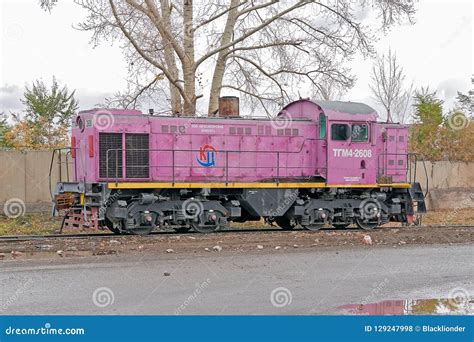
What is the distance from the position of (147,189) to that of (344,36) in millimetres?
11151

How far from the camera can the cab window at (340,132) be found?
1864cm

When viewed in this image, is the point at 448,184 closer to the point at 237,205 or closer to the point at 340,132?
the point at 340,132

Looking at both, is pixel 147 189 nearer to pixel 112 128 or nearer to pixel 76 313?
pixel 112 128

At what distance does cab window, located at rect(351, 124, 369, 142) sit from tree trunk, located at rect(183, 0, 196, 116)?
6.93 meters

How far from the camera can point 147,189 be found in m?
17.0

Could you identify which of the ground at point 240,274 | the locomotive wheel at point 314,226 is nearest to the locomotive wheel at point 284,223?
the locomotive wheel at point 314,226

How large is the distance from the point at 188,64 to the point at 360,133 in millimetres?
7532

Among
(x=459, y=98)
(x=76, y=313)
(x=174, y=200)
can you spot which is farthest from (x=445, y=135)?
(x=76, y=313)

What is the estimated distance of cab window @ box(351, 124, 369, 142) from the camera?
1894cm

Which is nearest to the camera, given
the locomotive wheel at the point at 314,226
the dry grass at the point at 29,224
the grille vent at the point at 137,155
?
the grille vent at the point at 137,155

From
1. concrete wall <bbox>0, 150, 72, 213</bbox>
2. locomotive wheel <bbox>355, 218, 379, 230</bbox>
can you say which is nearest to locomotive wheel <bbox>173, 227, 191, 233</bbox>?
locomotive wheel <bbox>355, 218, 379, 230</bbox>

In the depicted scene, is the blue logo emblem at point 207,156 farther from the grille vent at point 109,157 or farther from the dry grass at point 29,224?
the dry grass at point 29,224

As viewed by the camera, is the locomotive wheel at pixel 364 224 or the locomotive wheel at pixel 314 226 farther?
the locomotive wheel at pixel 364 224

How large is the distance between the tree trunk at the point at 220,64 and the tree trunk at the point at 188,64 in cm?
104
